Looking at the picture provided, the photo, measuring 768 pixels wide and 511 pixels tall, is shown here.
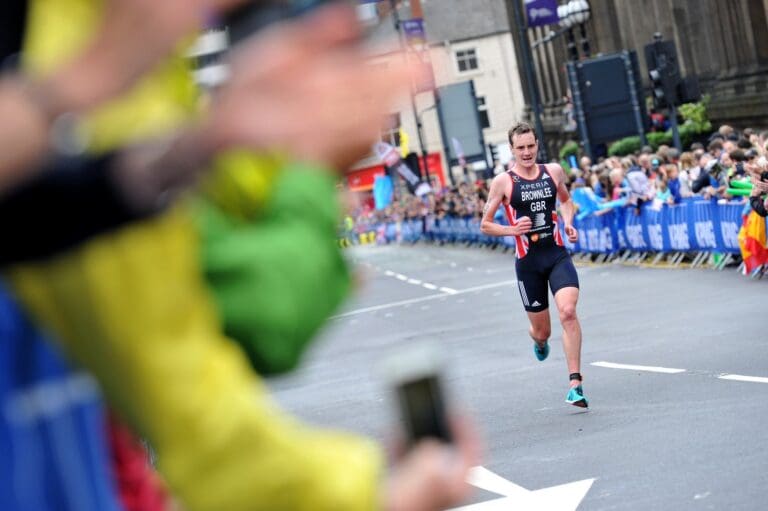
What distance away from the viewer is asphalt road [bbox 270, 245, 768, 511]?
30.5 feet

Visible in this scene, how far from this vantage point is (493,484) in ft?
32.8

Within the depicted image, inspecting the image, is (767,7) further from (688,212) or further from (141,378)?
(141,378)

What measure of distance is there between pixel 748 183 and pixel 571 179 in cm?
1206

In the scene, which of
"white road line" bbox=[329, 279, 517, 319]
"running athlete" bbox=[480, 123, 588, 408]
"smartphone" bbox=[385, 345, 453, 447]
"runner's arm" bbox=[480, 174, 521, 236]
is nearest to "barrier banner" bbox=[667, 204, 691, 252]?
"white road line" bbox=[329, 279, 517, 319]

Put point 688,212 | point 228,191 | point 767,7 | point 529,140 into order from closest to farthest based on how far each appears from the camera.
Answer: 1. point 228,191
2. point 529,140
3. point 688,212
4. point 767,7

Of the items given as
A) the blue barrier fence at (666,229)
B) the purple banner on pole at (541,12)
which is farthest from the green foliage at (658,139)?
the purple banner on pole at (541,12)

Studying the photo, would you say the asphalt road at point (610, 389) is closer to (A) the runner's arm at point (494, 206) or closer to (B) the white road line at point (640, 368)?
(B) the white road line at point (640, 368)

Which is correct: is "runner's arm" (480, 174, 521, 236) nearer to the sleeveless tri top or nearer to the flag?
→ the sleeveless tri top

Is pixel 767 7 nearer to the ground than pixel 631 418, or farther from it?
farther from it

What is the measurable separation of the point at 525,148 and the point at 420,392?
40.5ft

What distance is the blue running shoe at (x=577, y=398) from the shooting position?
12674 millimetres

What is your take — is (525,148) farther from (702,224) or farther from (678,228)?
(678,228)

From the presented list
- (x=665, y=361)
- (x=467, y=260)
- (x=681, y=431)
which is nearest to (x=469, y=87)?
(x=467, y=260)

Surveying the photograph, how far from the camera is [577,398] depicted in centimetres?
1270
